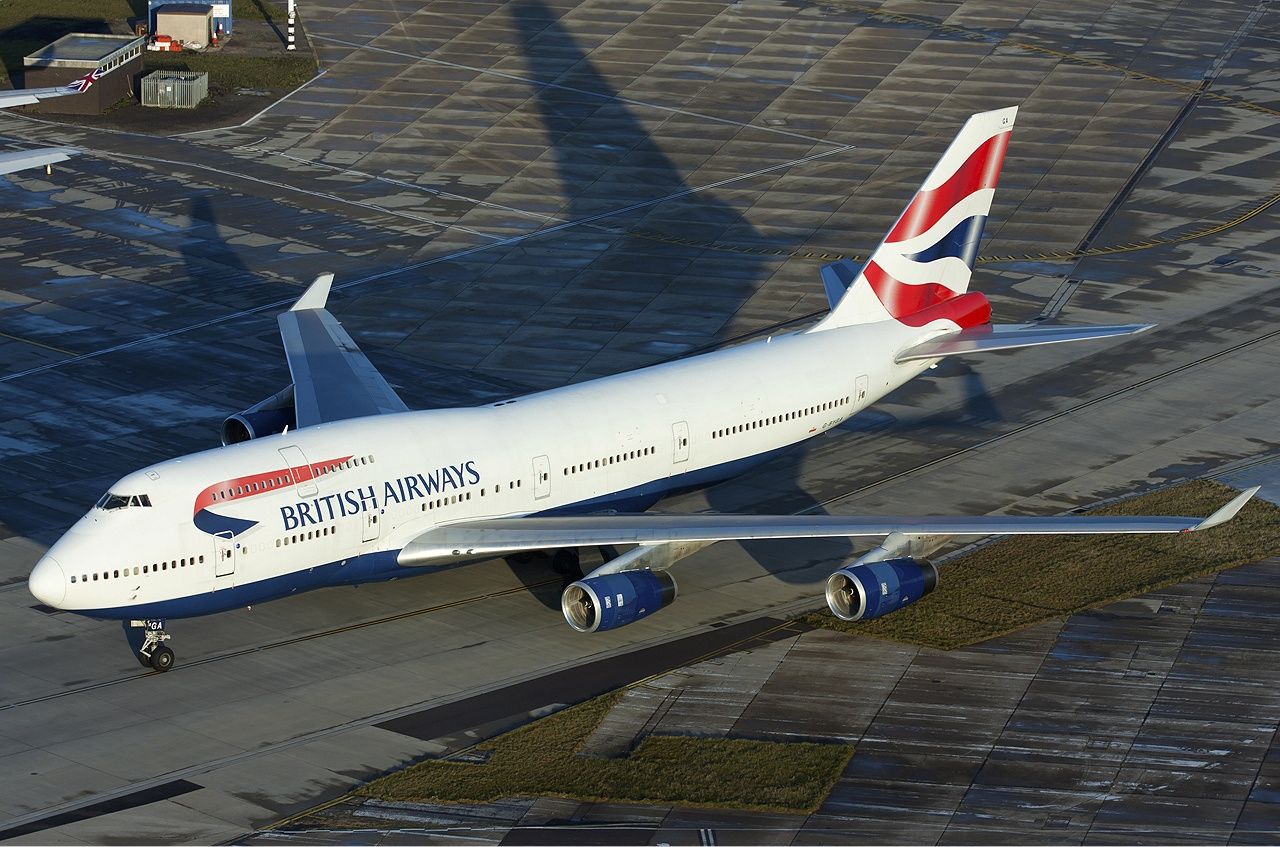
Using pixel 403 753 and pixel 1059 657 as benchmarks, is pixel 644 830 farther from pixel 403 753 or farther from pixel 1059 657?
pixel 1059 657

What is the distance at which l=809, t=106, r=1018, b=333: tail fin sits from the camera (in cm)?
5175

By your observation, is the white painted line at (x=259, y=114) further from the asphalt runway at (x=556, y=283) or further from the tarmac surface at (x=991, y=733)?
the tarmac surface at (x=991, y=733)

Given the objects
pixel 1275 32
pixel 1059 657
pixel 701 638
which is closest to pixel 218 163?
pixel 701 638

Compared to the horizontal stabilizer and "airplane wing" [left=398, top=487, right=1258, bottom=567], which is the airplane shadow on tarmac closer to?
"airplane wing" [left=398, top=487, right=1258, bottom=567]

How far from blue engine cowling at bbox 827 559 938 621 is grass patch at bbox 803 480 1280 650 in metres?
2.02

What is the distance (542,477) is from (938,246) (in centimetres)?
1609

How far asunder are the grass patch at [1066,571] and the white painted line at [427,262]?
30.3m

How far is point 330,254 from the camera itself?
7188 centimetres

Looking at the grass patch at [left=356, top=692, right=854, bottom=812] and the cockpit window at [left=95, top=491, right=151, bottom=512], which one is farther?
the cockpit window at [left=95, top=491, right=151, bottom=512]

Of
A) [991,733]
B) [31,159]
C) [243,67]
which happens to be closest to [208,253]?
[31,159]

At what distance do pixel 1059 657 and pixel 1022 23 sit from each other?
67587 millimetres

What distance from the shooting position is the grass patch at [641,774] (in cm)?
3550

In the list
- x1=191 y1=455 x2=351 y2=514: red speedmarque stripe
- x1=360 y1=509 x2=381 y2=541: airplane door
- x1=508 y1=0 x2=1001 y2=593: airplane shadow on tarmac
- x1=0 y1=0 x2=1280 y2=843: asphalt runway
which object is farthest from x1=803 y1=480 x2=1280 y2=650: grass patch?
x1=191 y1=455 x2=351 y2=514: red speedmarque stripe

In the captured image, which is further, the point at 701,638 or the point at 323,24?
the point at 323,24
